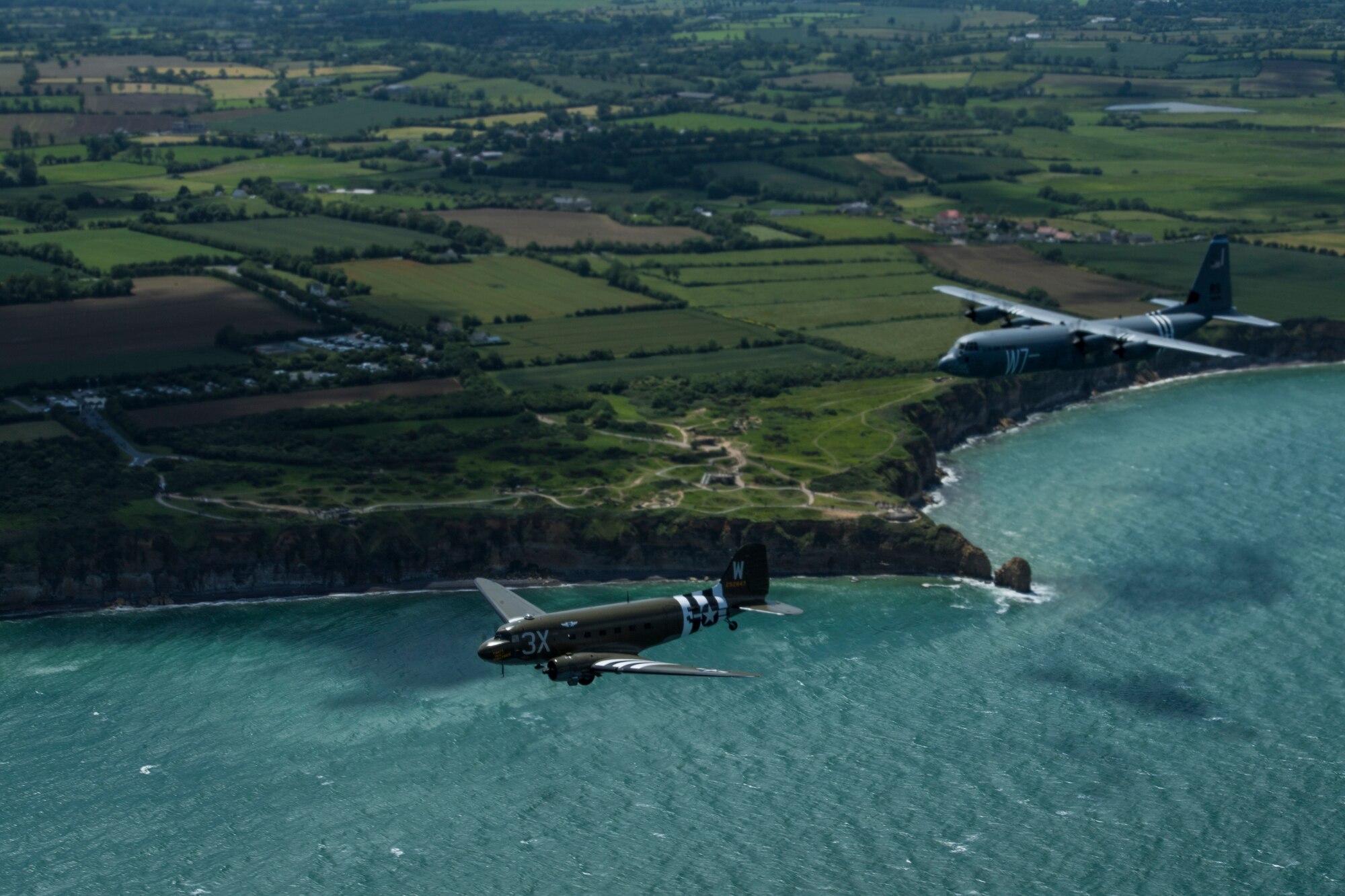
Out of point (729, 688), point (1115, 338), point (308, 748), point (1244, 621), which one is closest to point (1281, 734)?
point (1244, 621)

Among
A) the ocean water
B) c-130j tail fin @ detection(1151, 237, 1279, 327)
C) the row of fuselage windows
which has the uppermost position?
c-130j tail fin @ detection(1151, 237, 1279, 327)

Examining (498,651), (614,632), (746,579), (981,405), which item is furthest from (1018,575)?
(498,651)

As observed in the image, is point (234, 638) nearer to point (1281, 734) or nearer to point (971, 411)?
point (1281, 734)

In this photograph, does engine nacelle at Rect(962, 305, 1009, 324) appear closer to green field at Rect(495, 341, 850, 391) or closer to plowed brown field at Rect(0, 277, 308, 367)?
green field at Rect(495, 341, 850, 391)

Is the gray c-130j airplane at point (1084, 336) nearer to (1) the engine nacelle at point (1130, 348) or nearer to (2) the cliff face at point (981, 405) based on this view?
(1) the engine nacelle at point (1130, 348)

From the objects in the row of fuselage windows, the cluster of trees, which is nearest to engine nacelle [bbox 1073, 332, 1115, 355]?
the row of fuselage windows

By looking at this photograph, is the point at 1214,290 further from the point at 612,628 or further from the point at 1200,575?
the point at 612,628
